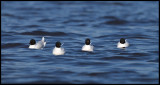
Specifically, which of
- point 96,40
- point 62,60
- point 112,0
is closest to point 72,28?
point 96,40

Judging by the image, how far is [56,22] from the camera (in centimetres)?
3541

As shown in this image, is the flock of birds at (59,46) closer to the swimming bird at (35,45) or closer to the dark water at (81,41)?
the swimming bird at (35,45)

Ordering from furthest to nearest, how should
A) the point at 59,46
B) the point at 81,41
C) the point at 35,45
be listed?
1. the point at 81,41
2. the point at 35,45
3. the point at 59,46

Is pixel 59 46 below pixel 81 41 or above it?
below

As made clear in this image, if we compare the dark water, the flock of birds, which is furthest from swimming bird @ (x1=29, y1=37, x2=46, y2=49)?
the dark water

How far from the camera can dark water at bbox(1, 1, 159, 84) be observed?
17947 mm

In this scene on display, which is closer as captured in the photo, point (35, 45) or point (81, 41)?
point (35, 45)

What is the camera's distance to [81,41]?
87.2 feet

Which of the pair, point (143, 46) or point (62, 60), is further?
point (143, 46)

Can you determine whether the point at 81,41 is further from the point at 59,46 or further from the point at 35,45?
the point at 59,46

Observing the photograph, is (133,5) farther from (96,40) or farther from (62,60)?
(62,60)

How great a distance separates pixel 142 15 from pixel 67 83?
23.7 meters

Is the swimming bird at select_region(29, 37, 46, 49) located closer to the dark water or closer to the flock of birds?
the flock of birds

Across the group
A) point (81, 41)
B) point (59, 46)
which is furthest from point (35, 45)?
point (81, 41)
